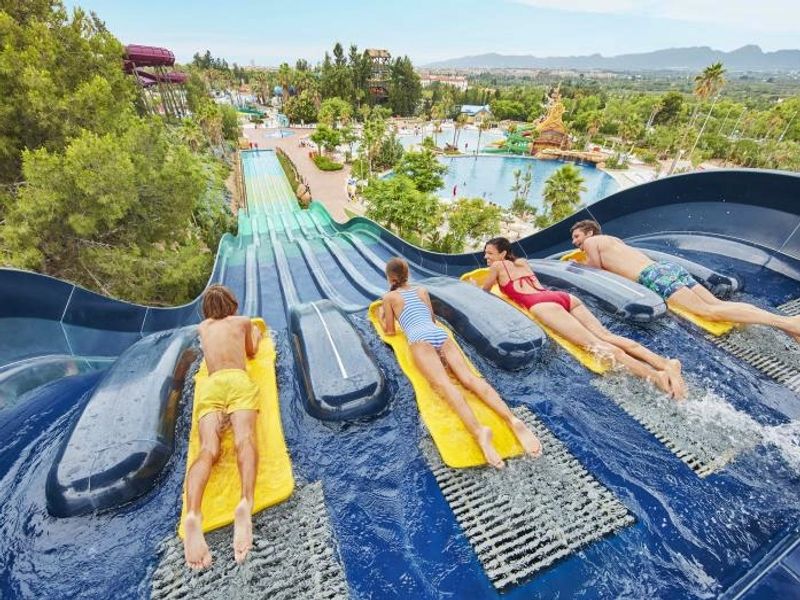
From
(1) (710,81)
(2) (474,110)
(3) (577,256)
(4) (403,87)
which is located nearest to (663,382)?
(3) (577,256)

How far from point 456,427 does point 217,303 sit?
1997mm

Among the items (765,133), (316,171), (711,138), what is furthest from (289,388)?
(765,133)

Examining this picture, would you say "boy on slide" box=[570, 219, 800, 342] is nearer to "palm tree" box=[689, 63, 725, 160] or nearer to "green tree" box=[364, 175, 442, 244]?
"green tree" box=[364, 175, 442, 244]

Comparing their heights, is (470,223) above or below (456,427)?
below

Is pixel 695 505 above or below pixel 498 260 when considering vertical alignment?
below

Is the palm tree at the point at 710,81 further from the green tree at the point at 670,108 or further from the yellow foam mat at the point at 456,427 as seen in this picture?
the yellow foam mat at the point at 456,427

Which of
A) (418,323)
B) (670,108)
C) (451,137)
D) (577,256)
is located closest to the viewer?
(418,323)

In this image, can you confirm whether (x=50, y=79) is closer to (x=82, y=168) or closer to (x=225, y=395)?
(x=82, y=168)

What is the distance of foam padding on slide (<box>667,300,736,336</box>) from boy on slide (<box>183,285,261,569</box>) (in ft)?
12.6

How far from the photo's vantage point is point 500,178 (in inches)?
1298

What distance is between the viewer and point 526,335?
2.87 metres

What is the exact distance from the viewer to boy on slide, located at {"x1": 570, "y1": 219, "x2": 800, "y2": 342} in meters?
3.04

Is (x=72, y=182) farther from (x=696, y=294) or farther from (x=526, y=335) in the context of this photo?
(x=696, y=294)

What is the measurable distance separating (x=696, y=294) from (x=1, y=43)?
998cm
